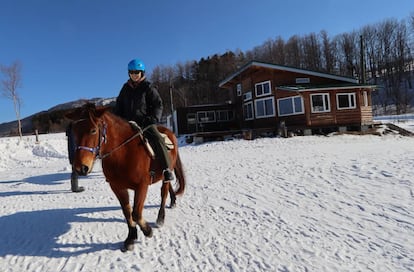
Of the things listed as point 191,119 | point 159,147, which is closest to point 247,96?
point 191,119

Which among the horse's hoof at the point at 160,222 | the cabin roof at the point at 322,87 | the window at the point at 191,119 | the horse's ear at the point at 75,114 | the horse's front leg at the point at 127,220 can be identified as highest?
the cabin roof at the point at 322,87

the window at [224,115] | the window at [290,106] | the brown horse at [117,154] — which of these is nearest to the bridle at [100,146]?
the brown horse at [117,154]

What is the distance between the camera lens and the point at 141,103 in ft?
13.4

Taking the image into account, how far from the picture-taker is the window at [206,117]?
2934 centimetres

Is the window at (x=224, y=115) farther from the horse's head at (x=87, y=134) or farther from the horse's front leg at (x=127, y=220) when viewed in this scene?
the horse's head at (x=87, y=134)

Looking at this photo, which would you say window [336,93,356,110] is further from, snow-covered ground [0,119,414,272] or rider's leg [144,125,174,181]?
rider's leg [144,125,174,181]

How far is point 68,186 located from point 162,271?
6.36 metres

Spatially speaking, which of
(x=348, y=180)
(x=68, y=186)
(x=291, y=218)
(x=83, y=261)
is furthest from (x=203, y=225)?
(x=68, y=186)

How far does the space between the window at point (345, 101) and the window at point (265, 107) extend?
208 inches

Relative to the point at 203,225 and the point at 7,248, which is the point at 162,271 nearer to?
the point at 203,225

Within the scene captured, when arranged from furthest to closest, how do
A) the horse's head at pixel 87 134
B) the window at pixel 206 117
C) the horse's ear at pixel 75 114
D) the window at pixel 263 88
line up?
1. the window at pixel 206 117
2. the window at pixel 263 88
3. the horse's ear at pixel 75 114
4. the horse's head at pixel 87 134

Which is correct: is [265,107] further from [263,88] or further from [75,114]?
[75,114]

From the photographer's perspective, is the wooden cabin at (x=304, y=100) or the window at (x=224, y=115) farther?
the window at (x=224, y=115)

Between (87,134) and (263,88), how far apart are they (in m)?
22.4
